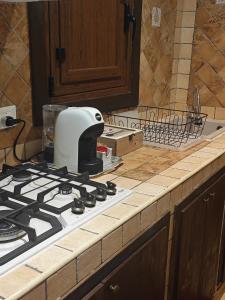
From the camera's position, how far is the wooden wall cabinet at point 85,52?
1.60m

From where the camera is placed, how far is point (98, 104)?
6.44ft

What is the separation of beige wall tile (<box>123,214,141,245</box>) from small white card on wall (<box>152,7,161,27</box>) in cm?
159

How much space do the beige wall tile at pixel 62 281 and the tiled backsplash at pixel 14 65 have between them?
2.48 ft

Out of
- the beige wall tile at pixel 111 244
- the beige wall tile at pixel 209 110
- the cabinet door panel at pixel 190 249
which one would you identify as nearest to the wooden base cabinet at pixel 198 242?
the cabinet door panel at pixel 190 249

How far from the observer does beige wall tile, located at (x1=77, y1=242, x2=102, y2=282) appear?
927 mm

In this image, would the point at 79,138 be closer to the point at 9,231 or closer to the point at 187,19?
the point at 9,231

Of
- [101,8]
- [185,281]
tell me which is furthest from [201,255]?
[101,8]

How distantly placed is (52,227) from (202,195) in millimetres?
888

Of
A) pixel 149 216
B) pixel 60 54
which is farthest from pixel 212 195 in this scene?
pixel 60 54

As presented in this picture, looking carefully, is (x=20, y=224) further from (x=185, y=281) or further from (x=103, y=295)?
(x=185, y=281)

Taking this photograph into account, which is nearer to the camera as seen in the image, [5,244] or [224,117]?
[5,244]

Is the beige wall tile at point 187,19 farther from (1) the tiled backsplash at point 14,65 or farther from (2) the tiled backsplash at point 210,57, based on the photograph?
(1) the tiled backsplash at point 14,65

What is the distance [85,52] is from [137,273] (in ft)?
3.63

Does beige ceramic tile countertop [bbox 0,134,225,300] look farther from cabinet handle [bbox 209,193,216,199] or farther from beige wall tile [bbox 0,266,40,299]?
cabinet handle [bbox 209,193,216,199]
